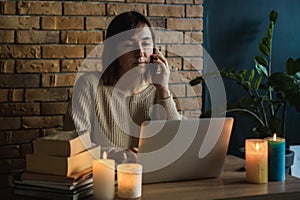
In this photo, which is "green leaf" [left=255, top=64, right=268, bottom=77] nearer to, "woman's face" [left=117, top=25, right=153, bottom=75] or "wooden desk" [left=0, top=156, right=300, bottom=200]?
"woman's face" [left=117, top=25, right=153, bottom=75]

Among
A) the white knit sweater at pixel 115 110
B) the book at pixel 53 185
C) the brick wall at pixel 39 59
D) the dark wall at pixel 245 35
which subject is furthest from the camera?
the dark wall at pixel 245 35

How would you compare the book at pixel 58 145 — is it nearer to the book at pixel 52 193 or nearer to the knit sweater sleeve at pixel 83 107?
the book at pixel 52 193

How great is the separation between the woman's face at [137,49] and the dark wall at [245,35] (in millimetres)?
617

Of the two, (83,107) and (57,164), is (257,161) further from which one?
(83,107)

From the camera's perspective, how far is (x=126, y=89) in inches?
85.2

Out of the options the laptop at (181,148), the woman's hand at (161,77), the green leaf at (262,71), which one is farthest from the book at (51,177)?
the green leaf at (262,71)

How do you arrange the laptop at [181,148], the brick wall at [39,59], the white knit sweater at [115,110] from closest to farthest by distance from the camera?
the laptop at [181,148]
the white knit sweater at [115,110]
the brick wall at [39,59]

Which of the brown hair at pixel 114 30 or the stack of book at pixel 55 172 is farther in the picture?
the brown hair at pixel 114 30

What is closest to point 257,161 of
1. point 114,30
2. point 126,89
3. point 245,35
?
point 126,89

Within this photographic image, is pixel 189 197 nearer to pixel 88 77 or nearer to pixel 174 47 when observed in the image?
pixel 88 77

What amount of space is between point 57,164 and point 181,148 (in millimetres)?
400

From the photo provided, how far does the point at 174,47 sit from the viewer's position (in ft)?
8.29

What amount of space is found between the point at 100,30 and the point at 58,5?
249 millimetres

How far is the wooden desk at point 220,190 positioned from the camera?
1320mm
